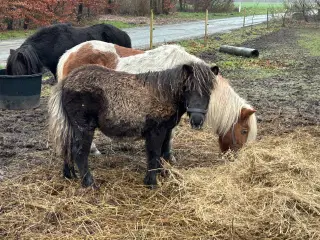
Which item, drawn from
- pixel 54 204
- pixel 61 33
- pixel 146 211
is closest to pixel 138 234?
pixel 146 211

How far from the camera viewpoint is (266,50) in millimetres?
16797

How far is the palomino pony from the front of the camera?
13.9 feet

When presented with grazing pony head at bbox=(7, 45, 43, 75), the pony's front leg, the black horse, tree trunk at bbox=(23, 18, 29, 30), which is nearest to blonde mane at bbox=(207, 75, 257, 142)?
the pony's front leg

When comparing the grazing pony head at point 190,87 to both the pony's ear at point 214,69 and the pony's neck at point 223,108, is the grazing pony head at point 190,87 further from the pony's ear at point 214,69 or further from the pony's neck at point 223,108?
the pony's neck at point 223,108

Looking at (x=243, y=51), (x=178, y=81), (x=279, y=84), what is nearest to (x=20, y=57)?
(x=178, y=81)

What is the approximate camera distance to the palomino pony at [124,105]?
13.9 feet

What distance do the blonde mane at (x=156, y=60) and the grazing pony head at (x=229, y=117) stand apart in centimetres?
54

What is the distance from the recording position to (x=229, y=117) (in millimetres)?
4930

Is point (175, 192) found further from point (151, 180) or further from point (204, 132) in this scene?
point (204, 132)

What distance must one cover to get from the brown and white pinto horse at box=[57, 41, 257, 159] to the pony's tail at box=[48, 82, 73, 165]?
1132mm

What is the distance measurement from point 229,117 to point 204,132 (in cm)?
166

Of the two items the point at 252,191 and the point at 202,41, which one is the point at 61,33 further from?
the point at 202,41

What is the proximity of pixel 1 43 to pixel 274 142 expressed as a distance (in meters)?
13.2

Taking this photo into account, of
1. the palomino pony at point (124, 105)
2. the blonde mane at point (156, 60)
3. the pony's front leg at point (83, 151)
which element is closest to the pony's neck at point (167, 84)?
the palomino pony at point (124, 105)
